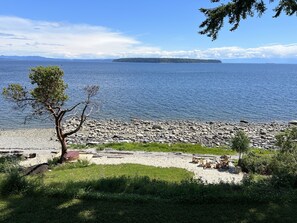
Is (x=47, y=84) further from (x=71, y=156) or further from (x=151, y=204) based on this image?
(x=151, y=204)

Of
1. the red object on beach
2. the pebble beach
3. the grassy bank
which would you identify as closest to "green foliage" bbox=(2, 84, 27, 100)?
the pebble beach

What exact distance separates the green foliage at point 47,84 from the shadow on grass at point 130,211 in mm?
16235

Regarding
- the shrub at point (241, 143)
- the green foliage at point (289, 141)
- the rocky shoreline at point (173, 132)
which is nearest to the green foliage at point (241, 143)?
the shrub at point (241, 143)

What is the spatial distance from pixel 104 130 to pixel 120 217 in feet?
118

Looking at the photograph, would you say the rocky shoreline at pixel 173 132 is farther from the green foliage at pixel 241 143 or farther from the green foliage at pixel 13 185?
the green foliage at pixel 13 185

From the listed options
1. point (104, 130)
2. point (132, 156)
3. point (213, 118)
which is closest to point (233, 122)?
point (213, 118)

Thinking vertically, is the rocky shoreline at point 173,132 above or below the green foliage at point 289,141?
below

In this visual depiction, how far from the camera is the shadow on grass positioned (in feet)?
25.0

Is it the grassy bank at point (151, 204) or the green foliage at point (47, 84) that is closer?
the grassy bank at point (151, 204)

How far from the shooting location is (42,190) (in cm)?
939

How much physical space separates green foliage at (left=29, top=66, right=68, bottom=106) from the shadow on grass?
1624 cm

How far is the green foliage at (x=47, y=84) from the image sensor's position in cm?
2380

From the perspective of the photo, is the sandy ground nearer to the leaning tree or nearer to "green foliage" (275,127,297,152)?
"green foliage" (275,127,297,152)

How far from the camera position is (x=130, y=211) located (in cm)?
Answer: 807
